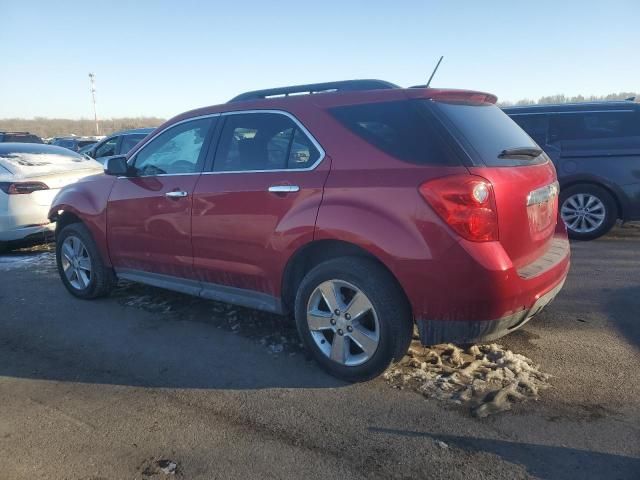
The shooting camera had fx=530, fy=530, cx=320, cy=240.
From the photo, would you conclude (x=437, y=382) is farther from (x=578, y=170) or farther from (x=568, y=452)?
(x=578, y=170)

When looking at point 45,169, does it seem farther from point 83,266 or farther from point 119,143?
point 119,143

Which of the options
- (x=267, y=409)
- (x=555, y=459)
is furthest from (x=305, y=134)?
(x=555, y=459)

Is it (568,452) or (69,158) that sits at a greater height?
(69,158)

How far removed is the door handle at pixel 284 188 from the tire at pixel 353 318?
0.53m

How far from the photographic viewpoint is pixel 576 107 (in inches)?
291

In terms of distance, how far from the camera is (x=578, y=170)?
715 centimetres

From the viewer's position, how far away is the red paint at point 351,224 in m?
2.93

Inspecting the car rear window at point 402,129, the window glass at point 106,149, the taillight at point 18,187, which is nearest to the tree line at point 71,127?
the window glass at point 106,149

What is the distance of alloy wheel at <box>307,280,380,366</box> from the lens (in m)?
3.29

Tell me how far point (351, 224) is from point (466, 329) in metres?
0.90

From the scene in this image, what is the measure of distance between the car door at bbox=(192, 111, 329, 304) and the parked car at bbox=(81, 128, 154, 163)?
23.0 feet

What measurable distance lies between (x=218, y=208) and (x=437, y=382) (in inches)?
77.6

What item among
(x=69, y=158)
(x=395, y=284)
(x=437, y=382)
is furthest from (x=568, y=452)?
(x=69, y=158)

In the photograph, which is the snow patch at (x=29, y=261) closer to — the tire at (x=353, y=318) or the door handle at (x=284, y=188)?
the door handle at (x=284, y=188)
